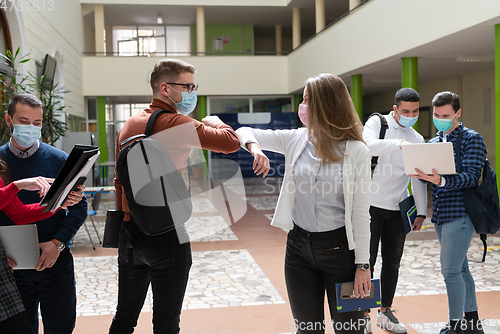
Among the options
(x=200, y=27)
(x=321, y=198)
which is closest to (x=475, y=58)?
(x=200, y=27)

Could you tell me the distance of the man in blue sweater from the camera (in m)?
2.27

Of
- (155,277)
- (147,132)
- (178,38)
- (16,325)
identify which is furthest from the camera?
(178,38)

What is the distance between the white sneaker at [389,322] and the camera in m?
3.23

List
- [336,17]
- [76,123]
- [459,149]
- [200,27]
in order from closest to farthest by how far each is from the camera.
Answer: [459,149] < [76,123] < [200,27] < [336,17]

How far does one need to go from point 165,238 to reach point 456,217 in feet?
6.29

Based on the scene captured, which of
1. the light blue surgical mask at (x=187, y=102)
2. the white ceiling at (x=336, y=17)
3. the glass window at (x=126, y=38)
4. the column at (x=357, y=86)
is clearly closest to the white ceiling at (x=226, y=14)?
the white ceiling at (x=336, y=17)

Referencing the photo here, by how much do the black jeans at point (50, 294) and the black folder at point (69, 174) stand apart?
1.37ft

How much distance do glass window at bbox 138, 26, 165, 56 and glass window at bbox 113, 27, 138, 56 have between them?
22 cm

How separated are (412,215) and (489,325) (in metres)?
1.01

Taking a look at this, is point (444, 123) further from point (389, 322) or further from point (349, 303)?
point (349, 303)

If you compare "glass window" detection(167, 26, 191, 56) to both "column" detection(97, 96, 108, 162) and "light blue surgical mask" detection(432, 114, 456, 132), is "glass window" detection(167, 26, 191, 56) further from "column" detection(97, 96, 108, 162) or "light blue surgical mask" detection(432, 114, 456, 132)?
"light blue surgical mask" detection(432, 114, 456, 132)

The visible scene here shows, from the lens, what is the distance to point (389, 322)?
10.7 feet

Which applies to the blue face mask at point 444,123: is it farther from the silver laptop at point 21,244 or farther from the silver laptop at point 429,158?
the silver laptop at point 21,244

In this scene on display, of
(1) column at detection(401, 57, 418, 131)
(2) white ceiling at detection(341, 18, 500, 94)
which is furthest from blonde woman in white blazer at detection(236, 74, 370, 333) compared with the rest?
(1) column at detection(401, 57, 418, 131)
